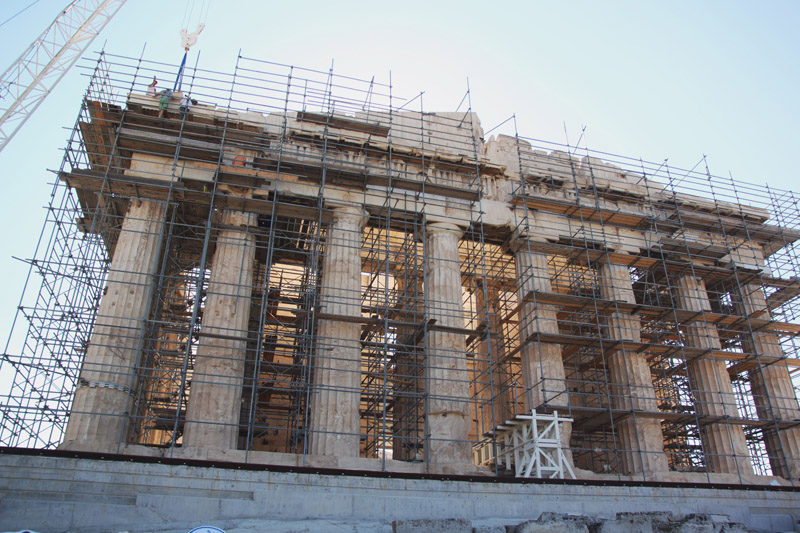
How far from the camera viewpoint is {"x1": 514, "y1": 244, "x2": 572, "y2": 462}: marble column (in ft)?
82.1

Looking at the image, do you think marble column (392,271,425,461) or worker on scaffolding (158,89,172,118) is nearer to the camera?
marble column (392,271,425,461)

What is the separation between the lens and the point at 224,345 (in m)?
21.9

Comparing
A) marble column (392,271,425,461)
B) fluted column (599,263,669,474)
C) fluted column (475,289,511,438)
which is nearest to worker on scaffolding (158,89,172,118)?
marble column (392,271,425,461)

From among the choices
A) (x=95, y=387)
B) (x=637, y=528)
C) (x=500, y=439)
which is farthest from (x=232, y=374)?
(x=637, y=528)

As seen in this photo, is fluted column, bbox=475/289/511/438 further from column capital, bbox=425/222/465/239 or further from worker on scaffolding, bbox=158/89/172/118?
worker on scaffolding, bbox=158/89/172/118

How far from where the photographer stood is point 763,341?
30.1 metres

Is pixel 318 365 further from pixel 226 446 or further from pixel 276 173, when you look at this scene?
pixel 276 173

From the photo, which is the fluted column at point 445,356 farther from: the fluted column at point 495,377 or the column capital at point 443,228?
the fluted column at point 495,377

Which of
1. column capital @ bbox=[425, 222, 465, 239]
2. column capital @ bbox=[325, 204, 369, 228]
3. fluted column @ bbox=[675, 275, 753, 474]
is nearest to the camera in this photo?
column capital @ bbox=[325, 204, 369, 228]

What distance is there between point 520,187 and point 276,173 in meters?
10.7

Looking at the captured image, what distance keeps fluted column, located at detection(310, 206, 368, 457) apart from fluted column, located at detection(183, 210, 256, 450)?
256cm

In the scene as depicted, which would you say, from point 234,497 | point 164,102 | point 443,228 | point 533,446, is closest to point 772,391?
point 533,446

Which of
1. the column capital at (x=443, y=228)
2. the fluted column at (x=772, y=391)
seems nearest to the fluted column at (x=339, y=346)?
the column capital at (x=443, y=228)

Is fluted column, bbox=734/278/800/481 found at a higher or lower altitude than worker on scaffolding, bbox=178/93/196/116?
lower
